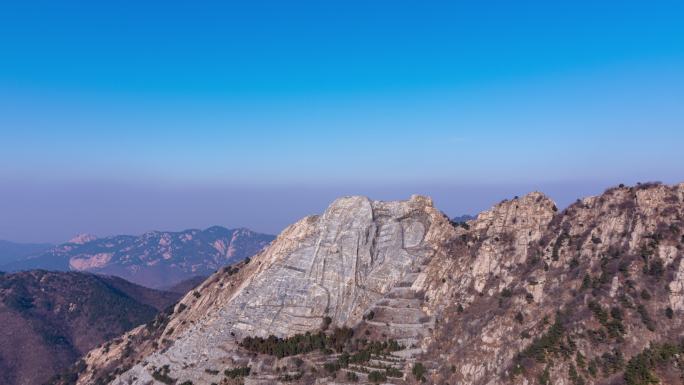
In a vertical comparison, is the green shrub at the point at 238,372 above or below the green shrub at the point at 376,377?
below

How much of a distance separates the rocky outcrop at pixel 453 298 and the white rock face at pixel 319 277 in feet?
0.84

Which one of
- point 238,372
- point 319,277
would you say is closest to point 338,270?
point 319,277

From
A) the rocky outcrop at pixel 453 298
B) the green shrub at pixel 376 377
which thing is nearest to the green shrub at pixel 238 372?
the rocky outcrop at pixel 453 298

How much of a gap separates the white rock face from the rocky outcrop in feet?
0.84

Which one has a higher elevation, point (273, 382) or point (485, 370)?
point (485, 370)

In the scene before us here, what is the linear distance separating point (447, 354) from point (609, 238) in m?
31.8

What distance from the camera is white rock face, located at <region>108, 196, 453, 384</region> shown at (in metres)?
88.1

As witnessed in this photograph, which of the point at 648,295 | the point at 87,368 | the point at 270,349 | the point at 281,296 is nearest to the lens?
the point at 648,295

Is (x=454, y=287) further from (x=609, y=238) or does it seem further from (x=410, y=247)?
(x=609, y=238)

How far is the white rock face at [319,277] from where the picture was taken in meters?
88.1

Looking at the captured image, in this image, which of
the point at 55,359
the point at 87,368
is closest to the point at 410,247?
the point at 87,368

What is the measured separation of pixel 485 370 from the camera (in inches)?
2709

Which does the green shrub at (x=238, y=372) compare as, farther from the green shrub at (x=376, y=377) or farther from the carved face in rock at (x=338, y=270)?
the green shrub at (x=376, y=377)

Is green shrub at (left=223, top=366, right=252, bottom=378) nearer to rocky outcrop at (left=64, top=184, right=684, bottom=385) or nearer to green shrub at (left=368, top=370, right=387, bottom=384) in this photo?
rocky outcrop at (left=64, top=184, right=684, bottom=385)
